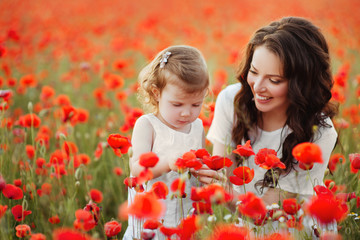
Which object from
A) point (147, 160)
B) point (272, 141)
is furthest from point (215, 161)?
point (272, 141)

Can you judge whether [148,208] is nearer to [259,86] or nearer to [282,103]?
[259,86]

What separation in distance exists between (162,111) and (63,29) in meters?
4.85

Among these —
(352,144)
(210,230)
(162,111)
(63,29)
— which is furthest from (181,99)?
(63,29)

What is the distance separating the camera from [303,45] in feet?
6.26

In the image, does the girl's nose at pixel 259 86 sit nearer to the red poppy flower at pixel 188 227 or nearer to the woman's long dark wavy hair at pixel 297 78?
the woman's long dark wavy hair at pixel 297 78

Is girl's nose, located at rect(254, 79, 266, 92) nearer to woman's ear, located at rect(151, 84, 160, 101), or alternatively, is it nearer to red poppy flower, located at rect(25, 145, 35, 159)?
woman's ear, located at rect(151, 84, 160, 101)

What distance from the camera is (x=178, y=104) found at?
5.69 feet

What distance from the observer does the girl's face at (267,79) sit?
185 cm

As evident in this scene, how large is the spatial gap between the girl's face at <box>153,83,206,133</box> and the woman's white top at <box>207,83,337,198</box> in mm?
404

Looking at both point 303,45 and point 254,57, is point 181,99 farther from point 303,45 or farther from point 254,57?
point 303,45

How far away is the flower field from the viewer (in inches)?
52.4

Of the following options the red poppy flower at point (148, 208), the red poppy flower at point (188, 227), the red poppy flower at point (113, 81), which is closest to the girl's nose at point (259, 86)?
the red poppy flower at point (188, 227)

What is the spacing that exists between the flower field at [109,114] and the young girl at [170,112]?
133mm

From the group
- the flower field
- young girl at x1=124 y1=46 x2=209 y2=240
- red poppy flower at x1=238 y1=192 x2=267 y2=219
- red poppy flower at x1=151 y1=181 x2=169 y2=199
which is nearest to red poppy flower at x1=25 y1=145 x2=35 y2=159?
the flower field
